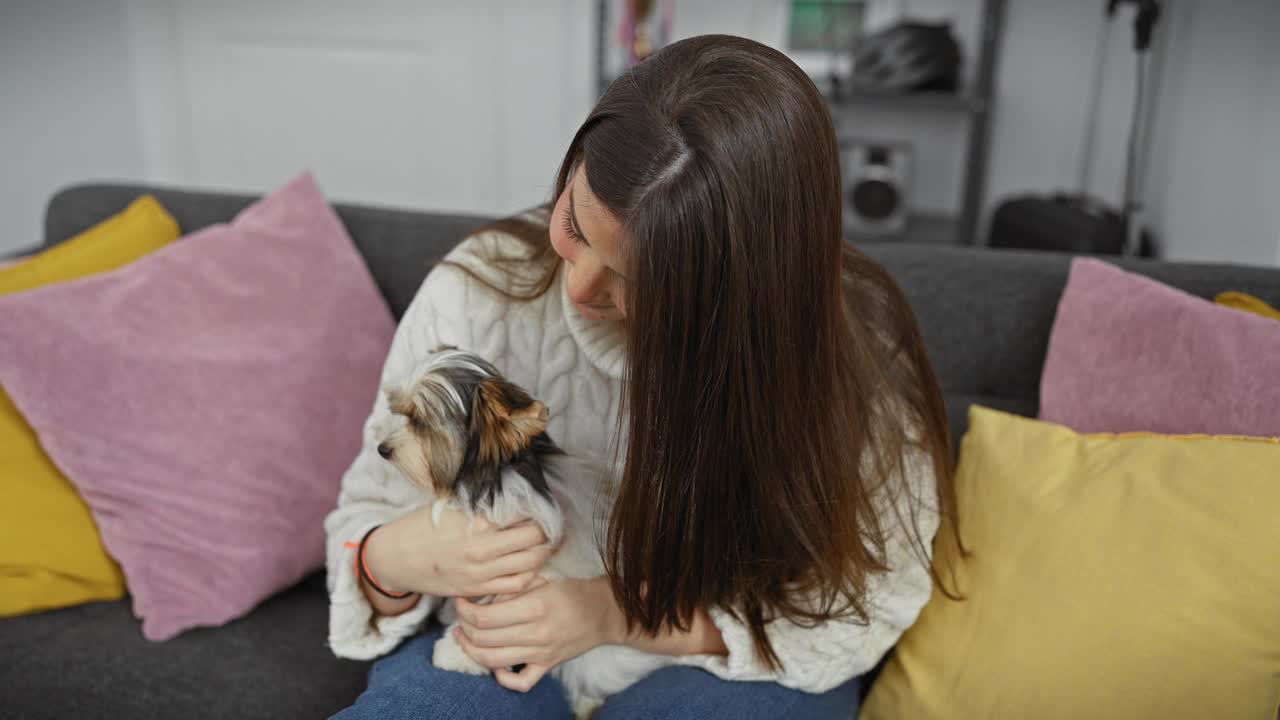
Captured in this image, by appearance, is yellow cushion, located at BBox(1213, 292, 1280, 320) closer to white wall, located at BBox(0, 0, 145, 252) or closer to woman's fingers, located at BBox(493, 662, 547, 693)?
woman's fingers, located at BBox(493, 662, 547, 693)

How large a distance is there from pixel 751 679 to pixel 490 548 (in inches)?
15.9

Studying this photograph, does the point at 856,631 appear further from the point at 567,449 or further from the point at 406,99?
the point at 406,99

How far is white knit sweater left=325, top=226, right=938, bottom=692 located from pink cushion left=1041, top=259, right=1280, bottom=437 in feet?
1.05

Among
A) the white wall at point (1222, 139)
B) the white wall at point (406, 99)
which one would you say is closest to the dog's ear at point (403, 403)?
the white wall at point (1222, 139)

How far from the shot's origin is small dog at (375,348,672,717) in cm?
114

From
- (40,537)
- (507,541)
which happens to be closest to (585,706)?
(507,541)

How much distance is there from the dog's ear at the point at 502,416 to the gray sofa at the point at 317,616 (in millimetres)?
644

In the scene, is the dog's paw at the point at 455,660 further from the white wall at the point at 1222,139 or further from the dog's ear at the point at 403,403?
the white wall at the point at 1222,139

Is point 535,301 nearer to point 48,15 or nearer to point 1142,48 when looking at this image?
point 1142,48

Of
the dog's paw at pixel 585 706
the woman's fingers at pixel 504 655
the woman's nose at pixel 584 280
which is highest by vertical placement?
the woman's nose at pixel 584 280

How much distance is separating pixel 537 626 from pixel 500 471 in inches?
8.5

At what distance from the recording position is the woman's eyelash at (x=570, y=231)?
3.62ft

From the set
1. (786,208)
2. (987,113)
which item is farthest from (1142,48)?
(786,208)

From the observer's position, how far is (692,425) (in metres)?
1.14
